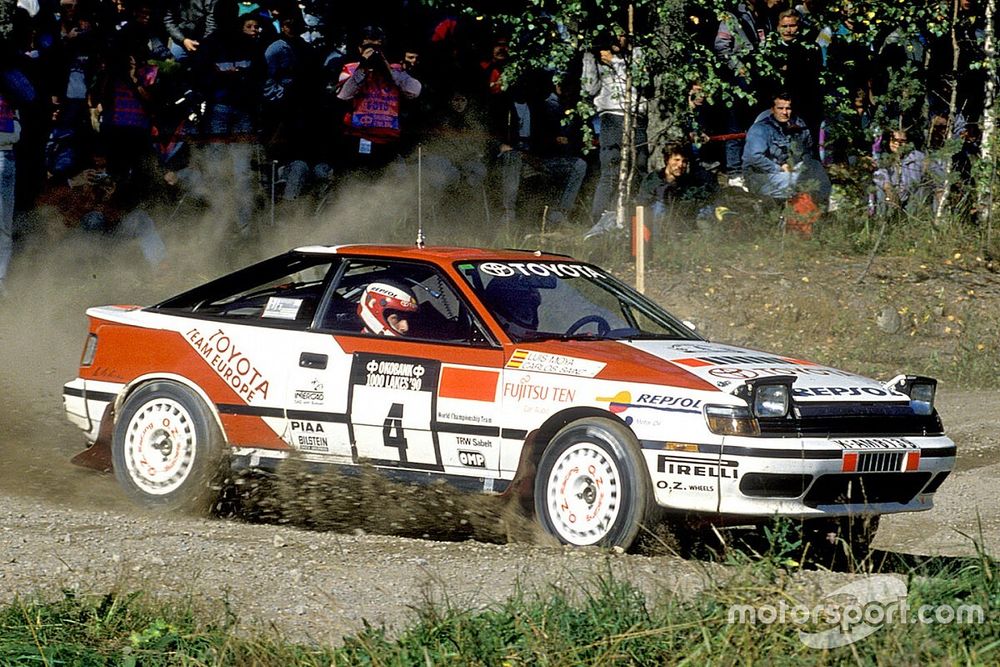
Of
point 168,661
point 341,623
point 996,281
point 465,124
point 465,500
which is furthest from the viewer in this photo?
point 465,124

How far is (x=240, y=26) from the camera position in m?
13.5

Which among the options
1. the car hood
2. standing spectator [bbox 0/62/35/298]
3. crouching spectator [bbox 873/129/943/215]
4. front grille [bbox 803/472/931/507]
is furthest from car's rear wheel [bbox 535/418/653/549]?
crouching spectator [bbox 873/129/943/215]

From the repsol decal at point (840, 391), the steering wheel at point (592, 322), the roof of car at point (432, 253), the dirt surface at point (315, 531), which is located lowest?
the dirt surface at point (315, 531)

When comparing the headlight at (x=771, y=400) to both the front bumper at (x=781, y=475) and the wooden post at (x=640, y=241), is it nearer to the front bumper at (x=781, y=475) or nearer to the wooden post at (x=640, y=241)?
the front bumper at (x=781, y=475)

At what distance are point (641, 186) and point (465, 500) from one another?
8381 mm

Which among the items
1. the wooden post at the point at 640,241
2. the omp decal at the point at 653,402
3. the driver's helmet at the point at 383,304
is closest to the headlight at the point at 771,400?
the omp decal at the point at 653,402

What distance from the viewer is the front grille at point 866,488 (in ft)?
20.7

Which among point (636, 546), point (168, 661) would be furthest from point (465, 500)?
point (168, 661)

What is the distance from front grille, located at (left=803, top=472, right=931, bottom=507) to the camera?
630 cm

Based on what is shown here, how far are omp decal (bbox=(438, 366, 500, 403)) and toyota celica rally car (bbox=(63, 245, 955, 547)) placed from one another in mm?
10

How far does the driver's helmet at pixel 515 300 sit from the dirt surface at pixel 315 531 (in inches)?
41.0

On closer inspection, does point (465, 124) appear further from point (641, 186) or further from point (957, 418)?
point (957, 418)

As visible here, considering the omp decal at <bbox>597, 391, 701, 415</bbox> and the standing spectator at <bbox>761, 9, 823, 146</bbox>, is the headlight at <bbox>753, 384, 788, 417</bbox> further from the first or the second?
the standing spectator at <bbox>761, 9, 823, 146</bbox>

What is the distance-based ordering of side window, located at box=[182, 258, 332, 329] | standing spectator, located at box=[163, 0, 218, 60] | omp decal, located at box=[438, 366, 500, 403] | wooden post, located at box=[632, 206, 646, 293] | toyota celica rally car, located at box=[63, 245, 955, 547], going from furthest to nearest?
1. standing spectator, located at box=[163, 0, 218, 60]
2. wooden post, located at box=[632, 206, 646, 293]
3. side window, located at box=[182, 258, 332, 329]
4. omp decal, located at box=[438, 366, 500, 403]
5. toyota celica rally car, located at box=[63, 245, 955, 547]
